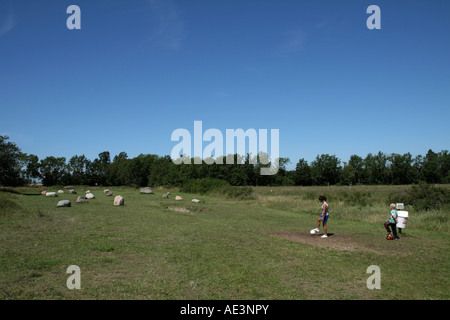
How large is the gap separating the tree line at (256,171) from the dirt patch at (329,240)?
64.1 m

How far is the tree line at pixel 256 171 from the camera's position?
9194cm

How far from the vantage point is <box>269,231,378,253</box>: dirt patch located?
12.0 meters

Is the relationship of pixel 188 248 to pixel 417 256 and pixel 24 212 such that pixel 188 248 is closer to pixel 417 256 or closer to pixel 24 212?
pixel 417 256

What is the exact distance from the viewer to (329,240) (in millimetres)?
13312

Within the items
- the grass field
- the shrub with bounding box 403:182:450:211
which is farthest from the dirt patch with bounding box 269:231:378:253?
the shrub with bounding box 403:182:450:211

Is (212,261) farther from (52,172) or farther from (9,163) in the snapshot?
(52,172)

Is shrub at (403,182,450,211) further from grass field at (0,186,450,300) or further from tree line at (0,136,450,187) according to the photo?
tree line at (0,136,450,187)

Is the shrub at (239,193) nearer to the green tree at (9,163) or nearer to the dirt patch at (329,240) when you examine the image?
the dirt patch at (329,240)

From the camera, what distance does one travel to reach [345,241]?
13133mm

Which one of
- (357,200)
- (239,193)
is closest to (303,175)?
(239,193)

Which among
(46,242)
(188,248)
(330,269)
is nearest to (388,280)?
(330,269)

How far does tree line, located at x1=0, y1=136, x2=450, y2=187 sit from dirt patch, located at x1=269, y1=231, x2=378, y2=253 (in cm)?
6406

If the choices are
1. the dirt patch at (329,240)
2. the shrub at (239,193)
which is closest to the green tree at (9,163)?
the shrub at (239,193)

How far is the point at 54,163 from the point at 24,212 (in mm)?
89927
